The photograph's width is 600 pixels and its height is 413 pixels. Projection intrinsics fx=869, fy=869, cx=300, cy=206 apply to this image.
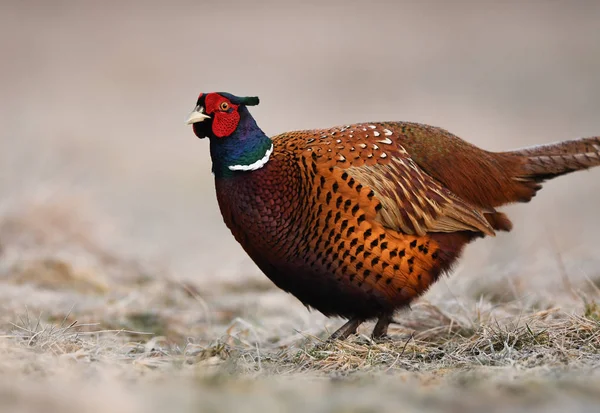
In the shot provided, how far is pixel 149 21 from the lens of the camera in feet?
71.8

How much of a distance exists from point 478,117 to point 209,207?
18.6 feet

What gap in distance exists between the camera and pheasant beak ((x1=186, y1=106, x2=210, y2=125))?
504cm

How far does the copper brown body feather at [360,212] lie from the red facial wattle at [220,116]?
0.92ft

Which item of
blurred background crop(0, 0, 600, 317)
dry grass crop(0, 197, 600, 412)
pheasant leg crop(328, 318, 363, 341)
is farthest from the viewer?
blurred background crop(0, 0, 600, 317)

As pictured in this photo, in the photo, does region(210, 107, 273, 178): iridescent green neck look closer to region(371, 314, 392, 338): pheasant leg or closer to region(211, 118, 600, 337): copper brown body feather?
region(211, 118, 600, 337): copper brown body feather

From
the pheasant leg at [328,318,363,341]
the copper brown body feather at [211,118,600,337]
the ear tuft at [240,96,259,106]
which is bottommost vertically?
the pheasant leg at [328,318,363,341]

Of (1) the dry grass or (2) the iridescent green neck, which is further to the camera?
(2) the iridescent green neck

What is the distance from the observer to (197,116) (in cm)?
507

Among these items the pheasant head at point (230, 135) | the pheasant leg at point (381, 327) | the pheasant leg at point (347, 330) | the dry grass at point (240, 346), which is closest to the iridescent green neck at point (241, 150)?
the pheasant head at point (230, 135)

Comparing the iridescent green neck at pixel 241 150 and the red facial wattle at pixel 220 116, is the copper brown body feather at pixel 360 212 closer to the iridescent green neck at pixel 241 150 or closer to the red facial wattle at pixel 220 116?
the iridescent green neck at pixel 241 150

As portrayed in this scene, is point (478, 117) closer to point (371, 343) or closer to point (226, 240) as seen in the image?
point (226, 240)

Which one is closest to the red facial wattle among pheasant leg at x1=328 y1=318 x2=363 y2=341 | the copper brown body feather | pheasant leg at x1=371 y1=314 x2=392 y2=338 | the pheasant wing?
the copper brown body feather

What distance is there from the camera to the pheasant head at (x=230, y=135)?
5.08 meters

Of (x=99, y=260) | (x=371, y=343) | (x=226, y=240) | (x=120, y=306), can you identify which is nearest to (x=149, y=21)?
(x=226, y=240)
